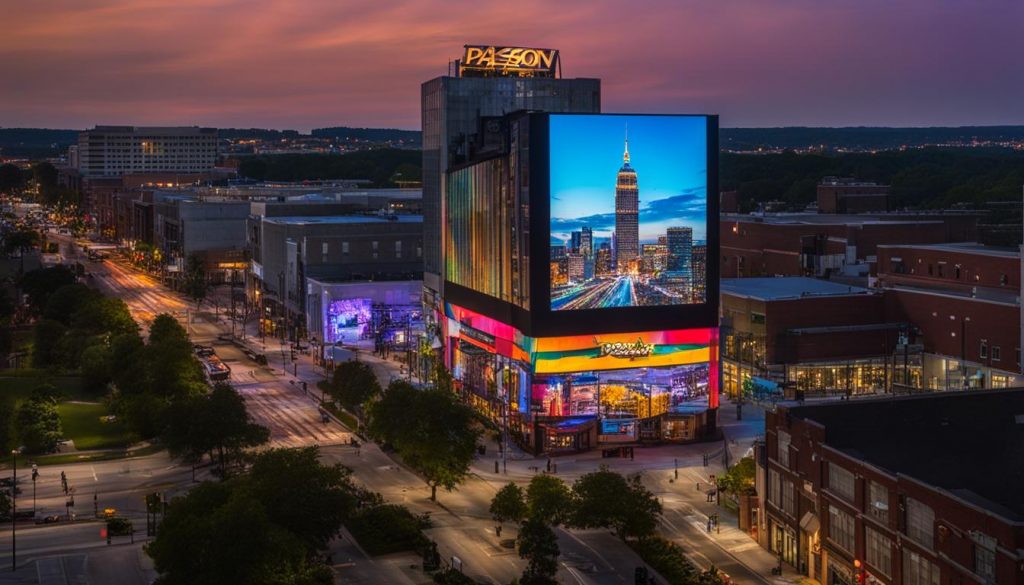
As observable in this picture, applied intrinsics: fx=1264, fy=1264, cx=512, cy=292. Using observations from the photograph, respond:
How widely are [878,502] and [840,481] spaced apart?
12.9 feet

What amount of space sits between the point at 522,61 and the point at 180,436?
53.2 meters

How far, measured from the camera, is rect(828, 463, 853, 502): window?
194ft

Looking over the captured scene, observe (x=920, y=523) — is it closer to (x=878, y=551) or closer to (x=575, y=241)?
(x=878, y=551)

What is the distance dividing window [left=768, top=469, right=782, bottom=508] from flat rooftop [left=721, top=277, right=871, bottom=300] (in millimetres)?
47597

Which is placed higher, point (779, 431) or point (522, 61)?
point (522, 61)

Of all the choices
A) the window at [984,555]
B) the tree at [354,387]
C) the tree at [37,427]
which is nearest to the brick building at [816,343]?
the tree at [354,387]

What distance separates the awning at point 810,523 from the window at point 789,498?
1685 millimetres

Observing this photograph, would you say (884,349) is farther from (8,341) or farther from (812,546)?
(8,341)

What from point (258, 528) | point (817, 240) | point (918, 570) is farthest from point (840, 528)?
point (817, 240)

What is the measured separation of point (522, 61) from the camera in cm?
11875

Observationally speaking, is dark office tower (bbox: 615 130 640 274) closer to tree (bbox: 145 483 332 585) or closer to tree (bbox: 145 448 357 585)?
tree (bbox: 145 448 357 585)

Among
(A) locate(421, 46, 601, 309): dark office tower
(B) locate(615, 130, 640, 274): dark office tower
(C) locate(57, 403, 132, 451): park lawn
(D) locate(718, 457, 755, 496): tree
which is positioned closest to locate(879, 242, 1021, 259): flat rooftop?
(A) locate(421, 46, 601, 309): dark office tower

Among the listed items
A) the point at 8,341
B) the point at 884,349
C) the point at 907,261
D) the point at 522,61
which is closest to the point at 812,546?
the point at 884,349

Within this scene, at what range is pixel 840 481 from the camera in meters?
60.2
